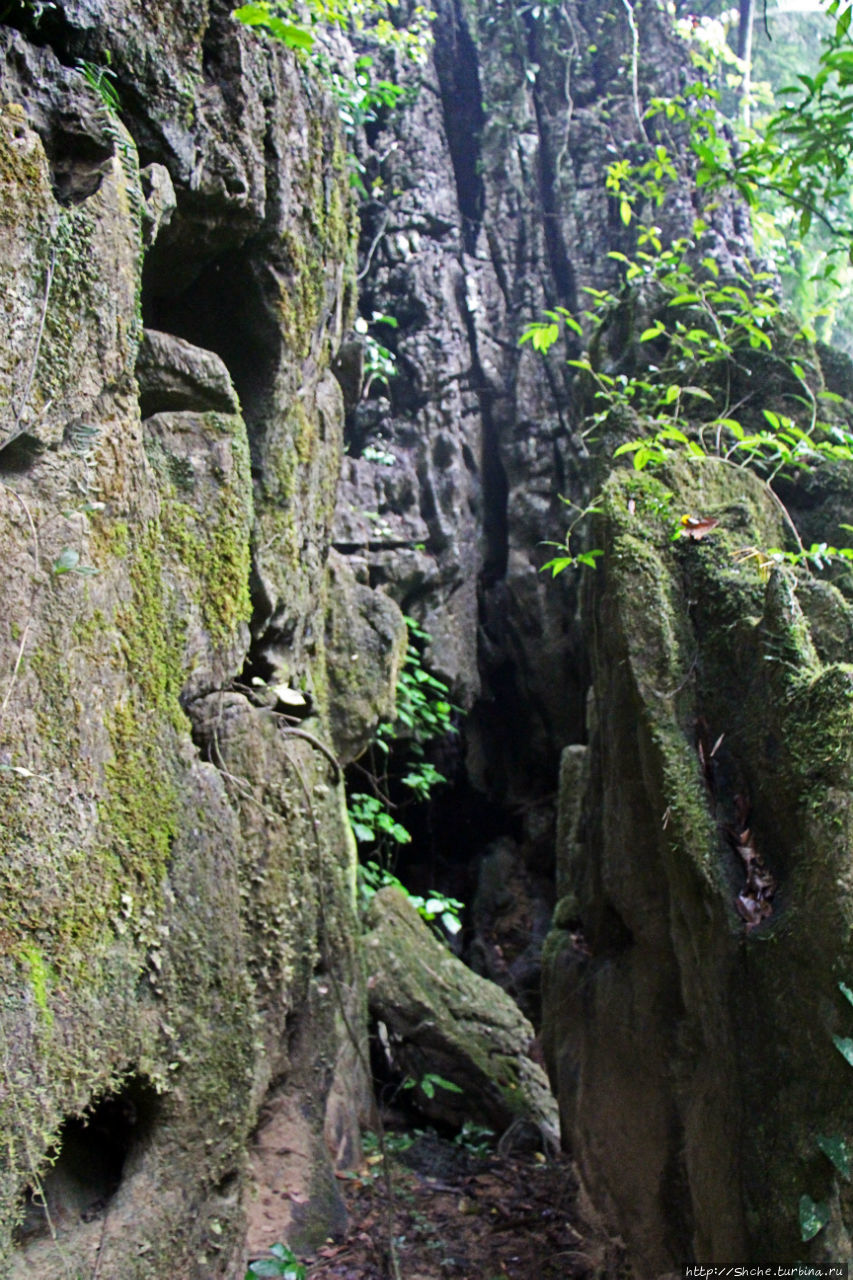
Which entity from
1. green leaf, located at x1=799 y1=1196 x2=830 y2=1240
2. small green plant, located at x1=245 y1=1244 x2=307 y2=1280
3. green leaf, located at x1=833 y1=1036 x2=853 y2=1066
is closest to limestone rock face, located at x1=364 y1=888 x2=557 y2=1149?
small green plant, located at x1=245 y1=1244 x2=307 y2=1280

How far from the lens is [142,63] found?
386 cm

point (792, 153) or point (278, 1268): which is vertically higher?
point (792, 153)

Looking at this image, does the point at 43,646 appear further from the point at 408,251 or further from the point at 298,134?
the point at 408,251

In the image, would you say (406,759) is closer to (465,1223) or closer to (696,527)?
(465,1223)

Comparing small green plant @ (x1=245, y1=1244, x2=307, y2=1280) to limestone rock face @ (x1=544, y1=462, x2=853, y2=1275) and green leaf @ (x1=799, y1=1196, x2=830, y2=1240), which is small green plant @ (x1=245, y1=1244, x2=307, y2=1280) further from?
green leaf @ (x1=799, y1=1196, x2=830, y2=1240)

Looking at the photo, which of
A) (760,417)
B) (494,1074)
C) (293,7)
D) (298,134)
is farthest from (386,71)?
(494,1074)

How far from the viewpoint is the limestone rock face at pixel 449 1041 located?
6.43m

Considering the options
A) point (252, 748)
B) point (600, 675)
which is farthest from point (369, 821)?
point (600, 675)

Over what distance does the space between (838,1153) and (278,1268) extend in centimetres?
248

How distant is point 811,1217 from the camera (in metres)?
2.76

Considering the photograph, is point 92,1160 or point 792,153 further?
point 792,153

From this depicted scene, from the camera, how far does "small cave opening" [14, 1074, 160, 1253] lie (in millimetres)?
2941

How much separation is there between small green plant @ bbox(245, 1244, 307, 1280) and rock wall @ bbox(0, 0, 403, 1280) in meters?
0.19

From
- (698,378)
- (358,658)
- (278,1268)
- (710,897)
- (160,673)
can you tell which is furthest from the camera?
(358,658)
